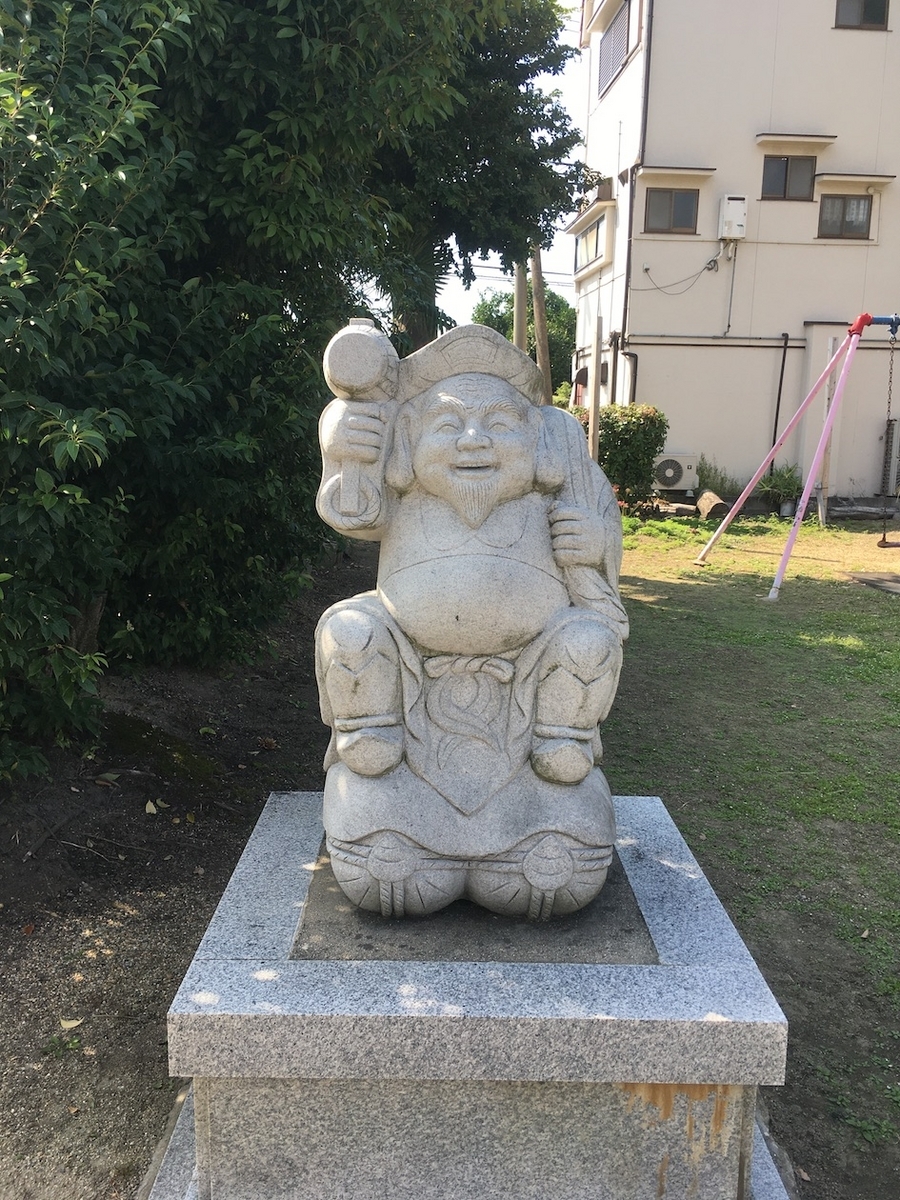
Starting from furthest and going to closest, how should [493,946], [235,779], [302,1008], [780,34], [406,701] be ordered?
[780,34]
[235,779]
[406,701]
[493,946]
[302,1008]

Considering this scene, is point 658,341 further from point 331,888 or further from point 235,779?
point 331,888

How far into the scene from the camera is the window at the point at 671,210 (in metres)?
13.3

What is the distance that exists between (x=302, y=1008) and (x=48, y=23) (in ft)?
10.6

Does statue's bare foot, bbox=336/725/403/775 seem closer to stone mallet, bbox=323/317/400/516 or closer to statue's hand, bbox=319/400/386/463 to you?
stone mallet, bbox=323/317/400/516

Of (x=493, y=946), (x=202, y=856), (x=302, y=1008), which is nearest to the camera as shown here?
(x=302, y=1008)

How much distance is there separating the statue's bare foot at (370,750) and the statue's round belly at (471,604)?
27cm

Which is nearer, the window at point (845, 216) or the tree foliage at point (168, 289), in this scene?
the tree foliage at point (168, 289)

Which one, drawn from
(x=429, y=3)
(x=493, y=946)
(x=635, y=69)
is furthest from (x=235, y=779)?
(x=635, y=69)

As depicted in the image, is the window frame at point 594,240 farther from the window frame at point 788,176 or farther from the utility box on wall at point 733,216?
the window frame at point 788,176

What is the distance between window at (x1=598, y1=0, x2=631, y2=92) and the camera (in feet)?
46.2

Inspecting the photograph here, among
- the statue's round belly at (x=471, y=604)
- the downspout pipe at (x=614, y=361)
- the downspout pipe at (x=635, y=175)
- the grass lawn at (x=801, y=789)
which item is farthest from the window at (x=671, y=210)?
the statue's round belly at (x=471, y=604)

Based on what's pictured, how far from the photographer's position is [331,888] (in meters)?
2.73

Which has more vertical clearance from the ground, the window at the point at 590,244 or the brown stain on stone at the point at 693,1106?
the window at the point at 590,244

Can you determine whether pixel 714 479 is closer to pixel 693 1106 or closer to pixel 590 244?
pixel 590 244
